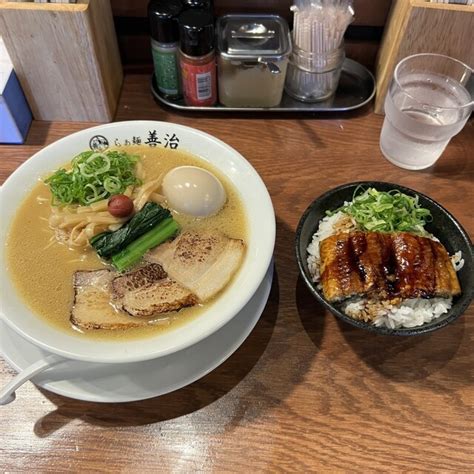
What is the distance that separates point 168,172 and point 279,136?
0.47 metres

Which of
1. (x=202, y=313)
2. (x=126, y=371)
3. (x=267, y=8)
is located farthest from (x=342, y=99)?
(x=126, y=371)

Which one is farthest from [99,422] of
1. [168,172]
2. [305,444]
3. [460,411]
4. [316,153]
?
[316,153]

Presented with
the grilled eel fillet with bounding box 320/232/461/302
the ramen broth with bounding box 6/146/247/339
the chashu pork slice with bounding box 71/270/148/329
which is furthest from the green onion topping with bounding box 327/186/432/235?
the chashu pork slice with bounding box 71/270/148/329

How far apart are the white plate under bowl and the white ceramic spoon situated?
4 centimetres

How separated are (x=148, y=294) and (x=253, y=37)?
85 centimetres

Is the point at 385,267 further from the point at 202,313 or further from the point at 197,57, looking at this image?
the point at 197,57

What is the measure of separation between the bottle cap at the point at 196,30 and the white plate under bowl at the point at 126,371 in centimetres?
79

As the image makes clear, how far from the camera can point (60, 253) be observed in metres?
1.06

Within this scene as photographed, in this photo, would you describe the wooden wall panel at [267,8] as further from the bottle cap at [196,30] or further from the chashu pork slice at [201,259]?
the chashu pork slice at [201,259]

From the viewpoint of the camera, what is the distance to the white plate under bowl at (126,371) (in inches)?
38.5

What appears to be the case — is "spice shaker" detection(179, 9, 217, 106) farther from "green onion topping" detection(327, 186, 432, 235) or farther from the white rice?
the white rice

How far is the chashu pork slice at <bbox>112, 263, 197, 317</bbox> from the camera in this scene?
97cm

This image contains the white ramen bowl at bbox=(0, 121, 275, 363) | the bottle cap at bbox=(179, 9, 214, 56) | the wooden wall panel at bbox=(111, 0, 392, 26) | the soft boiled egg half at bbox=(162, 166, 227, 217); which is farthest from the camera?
the wooden wall panel at bbox=(111, 0, 392, 26)

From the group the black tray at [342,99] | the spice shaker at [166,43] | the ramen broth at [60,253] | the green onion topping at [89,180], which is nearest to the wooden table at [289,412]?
the ramen broth at [60,253]
